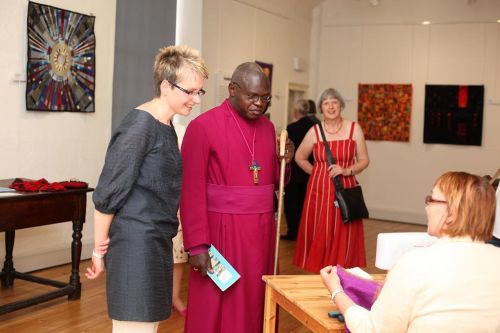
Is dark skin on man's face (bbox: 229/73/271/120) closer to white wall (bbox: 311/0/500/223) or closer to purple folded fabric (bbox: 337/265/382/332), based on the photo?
purple folded fabric (bbox: 337/265/382/332)

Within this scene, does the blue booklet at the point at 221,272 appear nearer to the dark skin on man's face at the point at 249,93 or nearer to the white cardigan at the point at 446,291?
the dark skin on man's face at the point at 249,93

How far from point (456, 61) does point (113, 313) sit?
885 centimetres

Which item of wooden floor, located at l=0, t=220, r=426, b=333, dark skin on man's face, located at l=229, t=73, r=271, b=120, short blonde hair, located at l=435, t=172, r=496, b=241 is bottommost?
wooden floor, located at l=0, t=220, r=426, b=333

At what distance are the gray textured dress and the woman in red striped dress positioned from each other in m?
2.51

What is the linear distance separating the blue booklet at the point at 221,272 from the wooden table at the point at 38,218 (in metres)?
1.99

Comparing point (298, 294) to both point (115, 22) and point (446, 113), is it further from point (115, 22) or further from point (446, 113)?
point (446, 113)

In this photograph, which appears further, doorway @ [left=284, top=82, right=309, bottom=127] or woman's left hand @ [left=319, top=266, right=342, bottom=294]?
doorway @ [left=284, top=82, right=309, bottom=127]

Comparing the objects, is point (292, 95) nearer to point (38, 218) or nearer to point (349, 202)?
point (349, 202)

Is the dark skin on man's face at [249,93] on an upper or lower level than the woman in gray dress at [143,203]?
upper

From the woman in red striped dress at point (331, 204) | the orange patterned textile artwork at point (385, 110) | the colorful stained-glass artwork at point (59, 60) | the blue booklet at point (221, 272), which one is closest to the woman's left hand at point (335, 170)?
the woman in red striped dress at point (331, 204)

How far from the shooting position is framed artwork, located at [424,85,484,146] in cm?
1002

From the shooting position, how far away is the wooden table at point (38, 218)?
449 centimetres

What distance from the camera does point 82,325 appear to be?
4.57 meters

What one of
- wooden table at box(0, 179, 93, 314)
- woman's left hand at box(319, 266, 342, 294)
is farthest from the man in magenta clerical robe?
wooden table at box(0, 179, 93, 314)
